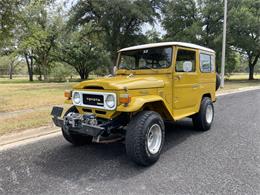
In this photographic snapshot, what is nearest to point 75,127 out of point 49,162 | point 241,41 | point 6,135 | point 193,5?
point 49,162

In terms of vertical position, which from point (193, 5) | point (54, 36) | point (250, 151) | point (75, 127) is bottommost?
point (250, 151)

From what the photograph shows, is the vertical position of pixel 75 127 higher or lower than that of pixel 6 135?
higher

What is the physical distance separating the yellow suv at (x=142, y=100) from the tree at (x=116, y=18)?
15162mm

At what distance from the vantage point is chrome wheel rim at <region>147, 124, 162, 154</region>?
4.08 meters

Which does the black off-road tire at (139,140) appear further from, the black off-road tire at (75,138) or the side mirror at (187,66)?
the side mirror at (187,66)

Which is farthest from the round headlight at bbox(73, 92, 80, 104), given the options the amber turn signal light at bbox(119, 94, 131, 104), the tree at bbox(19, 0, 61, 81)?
the tree at bbox(19, 0, 61, 81)

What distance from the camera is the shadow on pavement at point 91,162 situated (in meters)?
3.62

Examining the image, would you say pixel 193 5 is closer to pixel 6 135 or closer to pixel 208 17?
pixel 208 17

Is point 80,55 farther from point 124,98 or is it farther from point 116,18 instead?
point 124,98

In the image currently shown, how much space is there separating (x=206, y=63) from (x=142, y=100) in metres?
3.01

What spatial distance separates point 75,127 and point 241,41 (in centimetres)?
2730

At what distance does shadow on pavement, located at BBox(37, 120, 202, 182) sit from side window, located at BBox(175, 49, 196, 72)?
1.60m

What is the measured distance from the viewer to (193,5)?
2964 centimetres

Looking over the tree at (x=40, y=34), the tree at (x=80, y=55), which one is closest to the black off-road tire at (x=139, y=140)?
the tree at (x=40, y=34)
